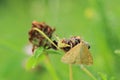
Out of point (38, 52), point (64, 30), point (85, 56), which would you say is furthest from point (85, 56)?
point (64, 30)

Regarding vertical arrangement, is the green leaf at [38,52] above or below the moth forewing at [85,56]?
above

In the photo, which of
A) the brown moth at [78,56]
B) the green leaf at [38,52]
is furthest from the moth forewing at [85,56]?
the green leaf at [38,52]

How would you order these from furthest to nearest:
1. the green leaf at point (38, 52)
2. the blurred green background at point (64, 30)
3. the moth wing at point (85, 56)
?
1. the blurred green background at point (64, 30)
2. the green leaf at point (38, 52)
3. the moth wing at point (85, 56)

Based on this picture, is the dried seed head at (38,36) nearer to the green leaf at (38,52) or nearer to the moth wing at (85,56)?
the green leaf at (38,52)

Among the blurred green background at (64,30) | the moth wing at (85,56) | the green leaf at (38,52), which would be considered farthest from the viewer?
the blurred green background at (64,30)

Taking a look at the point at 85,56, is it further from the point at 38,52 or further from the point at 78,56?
the point at 38,52

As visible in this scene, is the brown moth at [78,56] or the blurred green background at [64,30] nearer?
the brown moth at [78,56]

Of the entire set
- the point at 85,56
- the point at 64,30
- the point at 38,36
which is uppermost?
the point at 64,30
